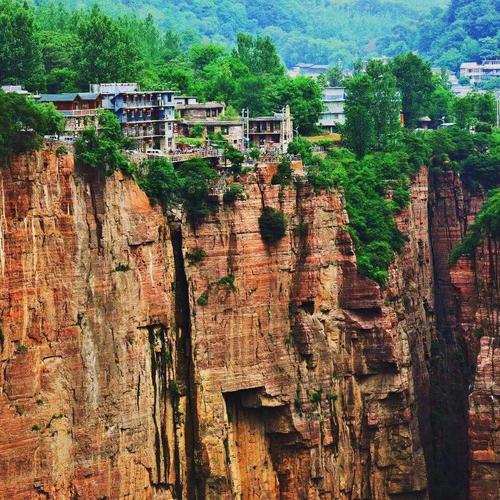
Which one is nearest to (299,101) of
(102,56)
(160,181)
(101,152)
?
(102,56)

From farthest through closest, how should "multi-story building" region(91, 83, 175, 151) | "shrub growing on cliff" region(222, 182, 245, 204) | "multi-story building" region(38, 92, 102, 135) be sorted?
"multi-story building" region(91, 83, 175, 151)
"shrub growing on cliff" region(222, 182, 245, 204)
"multi-story building" region(38, 92, 102, 135)

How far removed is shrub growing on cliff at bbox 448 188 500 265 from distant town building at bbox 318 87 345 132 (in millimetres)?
15658

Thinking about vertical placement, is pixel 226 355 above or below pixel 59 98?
below

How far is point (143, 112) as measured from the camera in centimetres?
9631

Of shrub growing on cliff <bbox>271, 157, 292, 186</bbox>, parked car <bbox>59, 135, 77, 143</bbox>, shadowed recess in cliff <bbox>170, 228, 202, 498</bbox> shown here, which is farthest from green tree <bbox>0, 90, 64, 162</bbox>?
shrub growing on cliff <bbox>271, 157, 292, 186</bbox>

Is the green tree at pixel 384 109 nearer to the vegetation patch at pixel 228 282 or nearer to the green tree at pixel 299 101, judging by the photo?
the green tree at pixel 299 101

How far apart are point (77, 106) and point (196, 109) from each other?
12912 mm

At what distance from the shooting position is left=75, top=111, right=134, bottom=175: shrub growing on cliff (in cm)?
8338

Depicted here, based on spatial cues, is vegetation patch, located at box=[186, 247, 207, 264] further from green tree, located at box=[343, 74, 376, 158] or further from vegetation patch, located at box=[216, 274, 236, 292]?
green tree, located at box=[343, 74, 376, 158]

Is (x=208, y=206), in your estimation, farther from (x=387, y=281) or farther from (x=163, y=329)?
(x=387, y=281)

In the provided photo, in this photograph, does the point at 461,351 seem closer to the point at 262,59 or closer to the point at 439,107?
the point at 439,107

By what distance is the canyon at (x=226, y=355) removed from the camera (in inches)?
3194

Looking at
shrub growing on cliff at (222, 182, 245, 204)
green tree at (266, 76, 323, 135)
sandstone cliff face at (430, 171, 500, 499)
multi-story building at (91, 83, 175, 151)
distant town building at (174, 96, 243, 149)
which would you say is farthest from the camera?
green tree at (266, 76, 323, 135)

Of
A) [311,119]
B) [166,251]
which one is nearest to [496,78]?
[311,119]
